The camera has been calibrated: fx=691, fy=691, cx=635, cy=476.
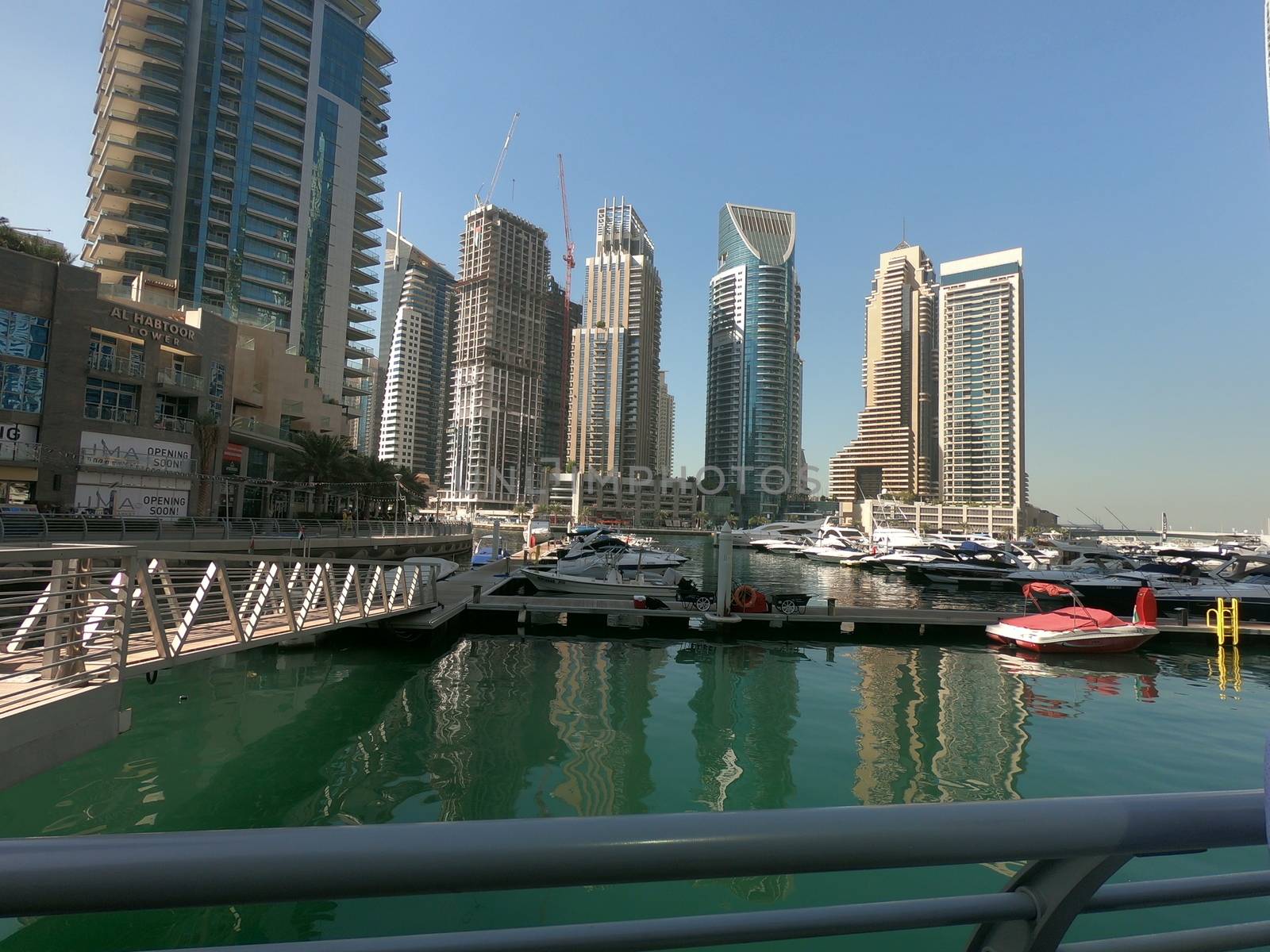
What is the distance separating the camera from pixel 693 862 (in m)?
1.23

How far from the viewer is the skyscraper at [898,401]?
557 feet

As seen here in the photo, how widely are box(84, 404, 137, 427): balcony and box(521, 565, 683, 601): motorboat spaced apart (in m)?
23.4

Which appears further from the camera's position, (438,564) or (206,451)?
(206,451)

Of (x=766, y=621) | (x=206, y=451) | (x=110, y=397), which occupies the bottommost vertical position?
(x=766, y=621)

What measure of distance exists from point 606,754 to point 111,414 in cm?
3773

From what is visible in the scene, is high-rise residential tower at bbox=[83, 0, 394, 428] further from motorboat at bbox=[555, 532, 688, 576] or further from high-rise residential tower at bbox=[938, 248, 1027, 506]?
high-rise residential tower at bbox=[938, 248, 1027, 506]

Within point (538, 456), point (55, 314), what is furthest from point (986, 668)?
point (538, 456)

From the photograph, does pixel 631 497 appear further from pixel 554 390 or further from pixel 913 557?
pixel 913 557

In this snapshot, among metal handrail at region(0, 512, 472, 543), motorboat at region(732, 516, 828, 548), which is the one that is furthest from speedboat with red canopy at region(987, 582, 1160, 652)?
motorboat at region(732, 516, 828, 548)

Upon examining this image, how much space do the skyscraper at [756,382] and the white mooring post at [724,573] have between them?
527ft

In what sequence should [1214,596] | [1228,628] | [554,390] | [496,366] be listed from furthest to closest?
[554,390], [496,366], [1214,596], [1228,628]

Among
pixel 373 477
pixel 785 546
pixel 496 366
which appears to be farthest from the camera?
pixel 496 366

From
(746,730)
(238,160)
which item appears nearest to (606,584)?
(746,730)

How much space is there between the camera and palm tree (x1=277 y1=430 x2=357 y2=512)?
51062 millimetres
